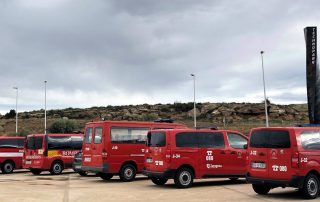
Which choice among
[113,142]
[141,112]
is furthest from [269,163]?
[141,112]

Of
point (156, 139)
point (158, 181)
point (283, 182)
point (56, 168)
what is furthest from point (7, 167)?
point (283, 182)

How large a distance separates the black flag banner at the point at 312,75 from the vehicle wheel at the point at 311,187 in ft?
28.8

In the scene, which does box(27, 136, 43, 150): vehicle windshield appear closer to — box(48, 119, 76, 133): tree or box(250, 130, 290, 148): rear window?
box(250, 130, 290, 148): rear window

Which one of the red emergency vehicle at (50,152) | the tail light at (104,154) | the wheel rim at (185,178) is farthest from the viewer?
the red emergency vehicle at (50,152)

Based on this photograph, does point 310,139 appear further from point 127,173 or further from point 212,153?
point 127,173

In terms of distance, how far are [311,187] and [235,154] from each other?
462 centimetres

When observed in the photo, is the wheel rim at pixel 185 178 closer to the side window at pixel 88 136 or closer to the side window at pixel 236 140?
the side window at pixel 236 140

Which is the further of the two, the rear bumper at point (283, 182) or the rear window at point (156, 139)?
the rear window at point (156, 139)

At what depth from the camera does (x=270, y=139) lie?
12.6 m

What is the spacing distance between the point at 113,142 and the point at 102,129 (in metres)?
0.64

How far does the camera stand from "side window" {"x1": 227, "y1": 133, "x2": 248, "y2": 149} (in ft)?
54.6

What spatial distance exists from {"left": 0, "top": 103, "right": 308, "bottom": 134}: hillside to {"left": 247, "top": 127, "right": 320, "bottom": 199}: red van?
183 feet

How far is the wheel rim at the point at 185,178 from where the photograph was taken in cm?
1524

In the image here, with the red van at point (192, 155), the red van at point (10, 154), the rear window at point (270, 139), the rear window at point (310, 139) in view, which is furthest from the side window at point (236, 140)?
the red van at point (10, 154)
